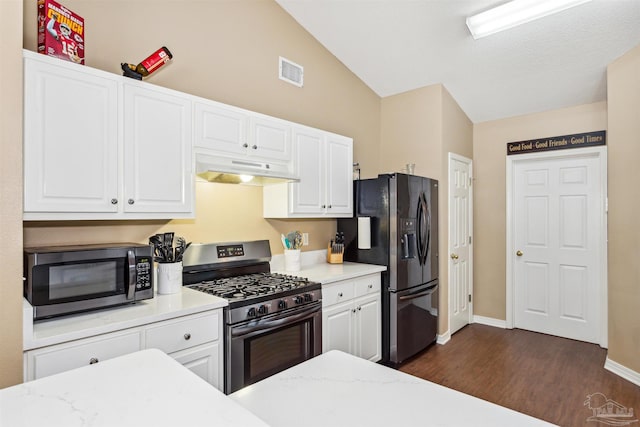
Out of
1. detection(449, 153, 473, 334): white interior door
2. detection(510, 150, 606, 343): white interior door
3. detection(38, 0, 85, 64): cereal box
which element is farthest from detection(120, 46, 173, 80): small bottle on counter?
detection(510, 150, 606, 343): white interior door

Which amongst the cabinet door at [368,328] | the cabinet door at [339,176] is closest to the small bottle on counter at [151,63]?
the cabinet door at [339,176]

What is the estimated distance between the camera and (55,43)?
1778 millimetres

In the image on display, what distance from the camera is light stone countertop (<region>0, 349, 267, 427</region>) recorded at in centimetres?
70

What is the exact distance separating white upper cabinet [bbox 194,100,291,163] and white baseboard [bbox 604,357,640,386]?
11.3ft

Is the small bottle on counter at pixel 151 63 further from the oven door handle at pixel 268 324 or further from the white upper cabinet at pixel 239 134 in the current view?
the oven door handle at pixel 268 324

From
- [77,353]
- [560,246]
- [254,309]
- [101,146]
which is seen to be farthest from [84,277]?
[560,246]

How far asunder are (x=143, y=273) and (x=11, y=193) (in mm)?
732

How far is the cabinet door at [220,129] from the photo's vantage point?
2.33m

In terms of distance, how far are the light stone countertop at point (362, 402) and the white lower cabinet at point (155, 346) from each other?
3.43 ft

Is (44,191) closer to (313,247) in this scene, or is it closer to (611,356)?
(313,247)

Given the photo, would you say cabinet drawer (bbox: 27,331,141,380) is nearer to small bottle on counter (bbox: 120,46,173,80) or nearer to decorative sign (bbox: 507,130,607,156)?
small bottle on counter (bbox: 120,46,173,80)

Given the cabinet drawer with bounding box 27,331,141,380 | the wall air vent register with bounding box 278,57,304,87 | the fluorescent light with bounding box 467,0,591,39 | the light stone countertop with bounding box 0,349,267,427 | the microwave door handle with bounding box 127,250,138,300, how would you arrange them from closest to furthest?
the light stone countertop with bounding box 0,349,267,427 < the cabinet drawer with bounding box 27,331,141,380 < the microwave door handle with bounding box 127,250,138,300 < the fluorescent light with bounding box 467,0,591,39 < the wall air vent register with bounding box 278,57,304,87

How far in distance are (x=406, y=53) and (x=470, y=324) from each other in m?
3.43

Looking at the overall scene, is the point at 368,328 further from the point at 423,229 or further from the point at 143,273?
the point at 143,273
